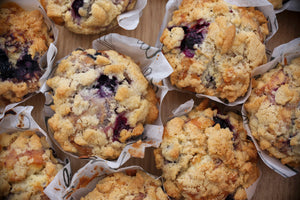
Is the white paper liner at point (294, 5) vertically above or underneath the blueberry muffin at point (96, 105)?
above

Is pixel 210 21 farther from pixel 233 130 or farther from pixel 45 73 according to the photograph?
pixel 45 73

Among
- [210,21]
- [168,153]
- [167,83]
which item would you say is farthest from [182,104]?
[210,21]

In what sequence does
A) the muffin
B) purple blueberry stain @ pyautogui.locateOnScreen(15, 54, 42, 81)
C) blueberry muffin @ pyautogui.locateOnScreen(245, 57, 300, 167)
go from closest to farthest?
blueberry muffin @ pyautogui.locateOnScreen(245, 57, 300, 167)
purple blueberry stain @ pyautogui.locateOnScreen(15, 54, 42, 81)
the muffin

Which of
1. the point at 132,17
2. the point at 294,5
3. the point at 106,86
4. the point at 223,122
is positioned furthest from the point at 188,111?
the point at 294,5

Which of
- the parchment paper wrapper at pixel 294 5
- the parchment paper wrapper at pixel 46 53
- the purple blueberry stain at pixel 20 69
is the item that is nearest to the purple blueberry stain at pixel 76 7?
the parchment paper wrapper at pixel 46 53

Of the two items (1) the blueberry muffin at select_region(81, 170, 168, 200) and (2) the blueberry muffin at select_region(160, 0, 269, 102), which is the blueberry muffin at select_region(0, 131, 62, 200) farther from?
(2) the blueberry muffin at select_region(160, 0, 269, 102)

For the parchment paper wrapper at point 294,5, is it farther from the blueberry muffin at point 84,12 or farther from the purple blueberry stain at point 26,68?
the purple blueberry stain at point 26,68

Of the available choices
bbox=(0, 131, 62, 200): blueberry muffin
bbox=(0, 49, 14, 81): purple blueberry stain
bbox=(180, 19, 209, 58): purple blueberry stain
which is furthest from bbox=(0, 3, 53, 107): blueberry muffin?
bbox=(180, 19, 209, 58): purple blueberry stain
